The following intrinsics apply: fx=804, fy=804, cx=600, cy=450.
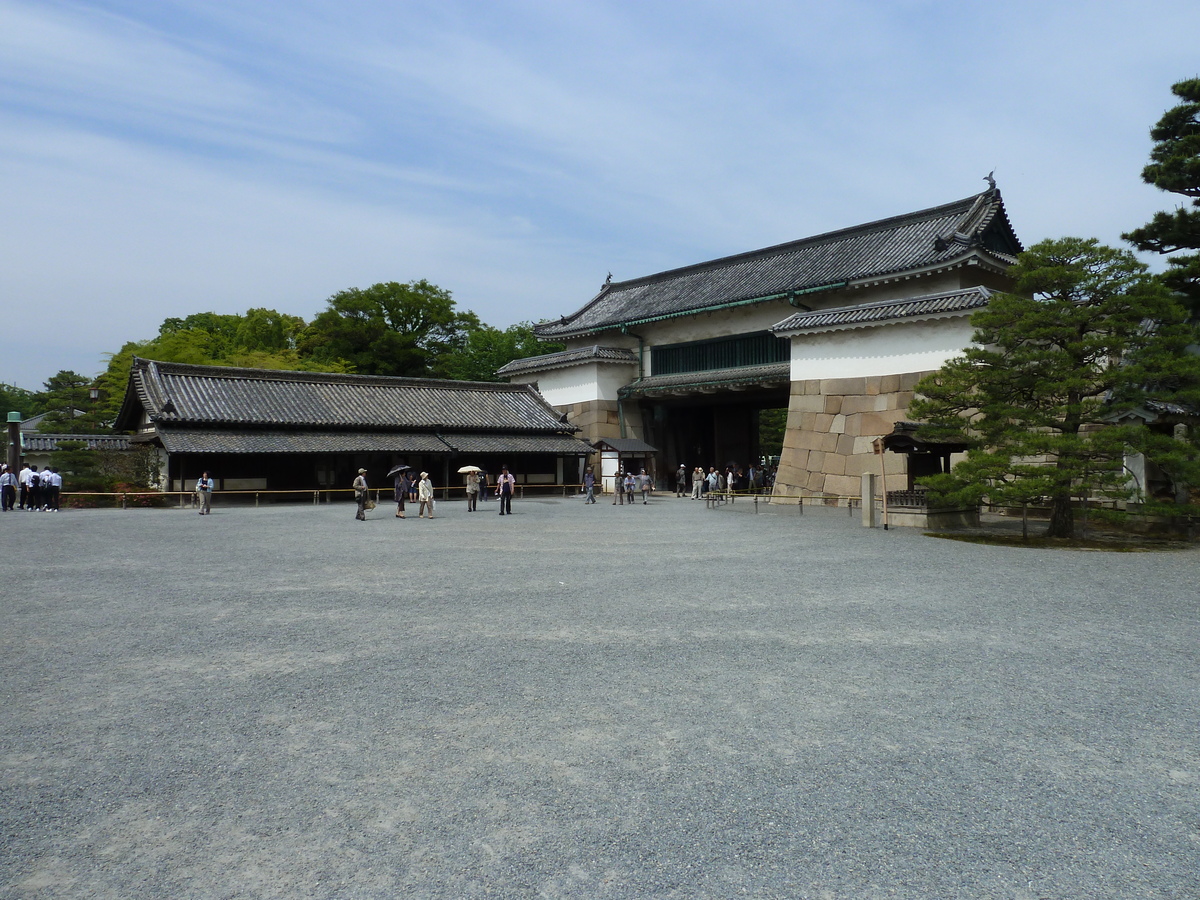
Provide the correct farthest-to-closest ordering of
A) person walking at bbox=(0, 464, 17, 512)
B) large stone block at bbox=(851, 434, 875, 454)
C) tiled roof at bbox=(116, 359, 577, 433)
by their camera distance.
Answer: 1. tiled roof at bbox=(116, 359, 577, 433)
2. large stone block at bbox=(851, 434, 875, 454)
3. person walking at bbox=(0, 464, 17, 512)

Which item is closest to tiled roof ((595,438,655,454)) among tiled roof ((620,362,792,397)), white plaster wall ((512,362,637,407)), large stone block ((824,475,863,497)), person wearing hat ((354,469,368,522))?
tiled roof ((620,362,792,397))

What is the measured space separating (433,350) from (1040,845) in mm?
53656

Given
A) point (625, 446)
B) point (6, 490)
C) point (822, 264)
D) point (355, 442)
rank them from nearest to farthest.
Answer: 1. point (6, 490)
2. point (355, 442)
3. point (822, 264)
4. point (625, 446)

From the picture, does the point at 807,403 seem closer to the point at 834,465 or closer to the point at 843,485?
the point at 834,465

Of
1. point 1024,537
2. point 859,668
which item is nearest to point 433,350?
point 1024,537

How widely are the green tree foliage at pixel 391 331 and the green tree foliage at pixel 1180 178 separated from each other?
41.9 meters

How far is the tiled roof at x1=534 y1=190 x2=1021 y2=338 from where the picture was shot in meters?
25.3

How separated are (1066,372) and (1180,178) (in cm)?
565

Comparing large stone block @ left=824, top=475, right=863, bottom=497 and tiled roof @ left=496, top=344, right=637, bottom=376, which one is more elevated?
tiled roof @ left=496, top=344, right=637, bottom=376

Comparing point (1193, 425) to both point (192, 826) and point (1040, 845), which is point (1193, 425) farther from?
point (192, 826)

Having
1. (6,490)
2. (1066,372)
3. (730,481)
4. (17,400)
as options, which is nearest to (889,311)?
(730,481)

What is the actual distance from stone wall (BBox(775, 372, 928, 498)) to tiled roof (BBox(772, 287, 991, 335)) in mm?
1769

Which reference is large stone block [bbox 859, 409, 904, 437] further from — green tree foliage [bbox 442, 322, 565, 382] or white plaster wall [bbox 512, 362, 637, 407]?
green tree foliage [bbox 442, 322, 565, 382]

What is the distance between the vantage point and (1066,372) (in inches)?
580
